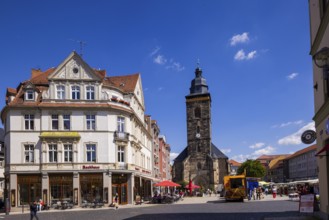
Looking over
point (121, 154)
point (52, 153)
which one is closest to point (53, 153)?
point (52, 153)

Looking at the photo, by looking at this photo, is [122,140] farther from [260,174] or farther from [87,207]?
[260,174]

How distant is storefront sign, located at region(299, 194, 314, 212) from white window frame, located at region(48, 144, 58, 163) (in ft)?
91.9

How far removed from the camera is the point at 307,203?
19.7m

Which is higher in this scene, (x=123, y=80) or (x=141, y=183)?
(x=123, y=80)

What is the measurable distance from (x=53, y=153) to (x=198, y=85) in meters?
65.2

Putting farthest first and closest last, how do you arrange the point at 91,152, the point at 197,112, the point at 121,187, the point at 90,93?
the point at 197,112, the point at 121,187, the point at 90,93, the point at 91,152

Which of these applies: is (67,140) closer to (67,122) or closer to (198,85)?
(67,122)

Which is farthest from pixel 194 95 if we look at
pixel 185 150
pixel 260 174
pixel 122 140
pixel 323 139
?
pixel 323 139

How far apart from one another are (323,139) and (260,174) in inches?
4009

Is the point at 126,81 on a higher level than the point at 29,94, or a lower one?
higher

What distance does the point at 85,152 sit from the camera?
1710 inches

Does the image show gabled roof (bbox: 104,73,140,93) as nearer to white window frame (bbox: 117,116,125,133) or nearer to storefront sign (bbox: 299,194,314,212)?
white window frame (bbox: 117,116,125,133)

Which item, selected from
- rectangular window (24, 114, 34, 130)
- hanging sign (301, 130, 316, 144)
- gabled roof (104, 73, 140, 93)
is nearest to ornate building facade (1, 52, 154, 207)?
rectangular window (24, 114, 34, 130)

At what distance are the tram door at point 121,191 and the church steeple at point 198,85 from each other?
196 ft
